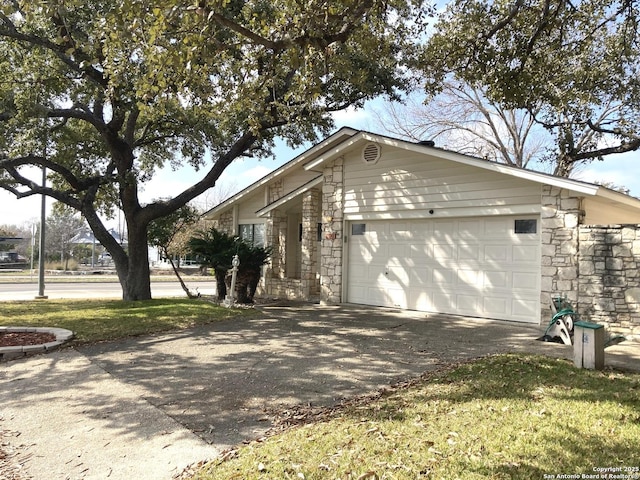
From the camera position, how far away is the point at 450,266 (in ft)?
33.4

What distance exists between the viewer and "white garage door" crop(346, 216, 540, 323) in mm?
9086

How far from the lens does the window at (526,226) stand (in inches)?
353

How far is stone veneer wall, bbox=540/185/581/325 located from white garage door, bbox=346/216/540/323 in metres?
0.23

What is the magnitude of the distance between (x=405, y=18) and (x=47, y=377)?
9.78m

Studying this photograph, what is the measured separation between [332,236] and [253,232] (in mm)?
5158

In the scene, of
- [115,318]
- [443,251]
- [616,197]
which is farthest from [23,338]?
[616,197]

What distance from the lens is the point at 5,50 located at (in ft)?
38.5

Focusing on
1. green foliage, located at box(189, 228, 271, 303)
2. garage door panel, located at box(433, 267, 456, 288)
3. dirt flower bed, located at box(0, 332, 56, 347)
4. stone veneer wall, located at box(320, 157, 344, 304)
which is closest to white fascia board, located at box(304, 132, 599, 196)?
stone veneer wall, located at box(320, 157, 344, 304)

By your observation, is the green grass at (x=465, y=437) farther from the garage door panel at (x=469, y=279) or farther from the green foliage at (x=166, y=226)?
the green foliage at (x=166, y=226)

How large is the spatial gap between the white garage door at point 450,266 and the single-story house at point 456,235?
2 centimetres

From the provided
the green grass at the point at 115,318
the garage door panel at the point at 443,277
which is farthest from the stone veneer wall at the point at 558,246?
the green grass at the point at 115,318

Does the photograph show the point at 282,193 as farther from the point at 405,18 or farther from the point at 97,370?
the point at 97,370

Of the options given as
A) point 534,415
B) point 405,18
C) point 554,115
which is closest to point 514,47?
point 405,18

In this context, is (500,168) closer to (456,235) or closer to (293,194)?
(456,235)
